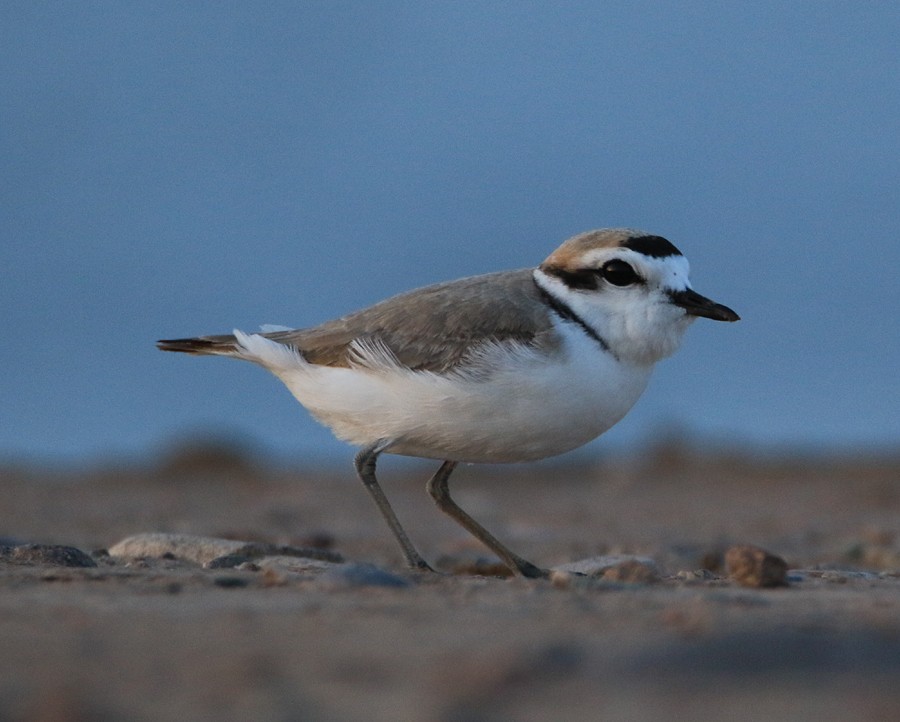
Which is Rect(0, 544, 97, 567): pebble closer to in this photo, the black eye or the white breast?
the white breast

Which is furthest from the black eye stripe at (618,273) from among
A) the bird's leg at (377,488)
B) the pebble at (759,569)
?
the pebble at (759,569)

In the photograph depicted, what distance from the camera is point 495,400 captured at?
6297mm

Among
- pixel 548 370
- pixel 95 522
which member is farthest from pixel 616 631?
pixel 95 522

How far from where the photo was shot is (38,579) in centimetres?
539

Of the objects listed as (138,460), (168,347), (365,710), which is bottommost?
(365,710)

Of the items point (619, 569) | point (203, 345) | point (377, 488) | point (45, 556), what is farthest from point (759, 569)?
point (203, 345)

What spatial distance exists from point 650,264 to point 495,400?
1036 mm

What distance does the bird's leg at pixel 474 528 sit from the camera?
6.65 meters

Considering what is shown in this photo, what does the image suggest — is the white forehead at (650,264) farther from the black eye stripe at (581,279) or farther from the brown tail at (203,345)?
the brown tail at (203,345)

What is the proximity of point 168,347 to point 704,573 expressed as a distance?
320 centimetres

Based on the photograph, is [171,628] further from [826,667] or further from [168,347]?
[168,347]

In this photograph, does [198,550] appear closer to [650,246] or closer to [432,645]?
[650,246]

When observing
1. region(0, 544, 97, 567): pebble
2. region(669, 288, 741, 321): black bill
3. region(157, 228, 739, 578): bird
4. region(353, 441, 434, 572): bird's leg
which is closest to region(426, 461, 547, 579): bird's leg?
region(157, 228, 739, 578): bird

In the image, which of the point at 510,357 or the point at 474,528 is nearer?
the point at 510,357
